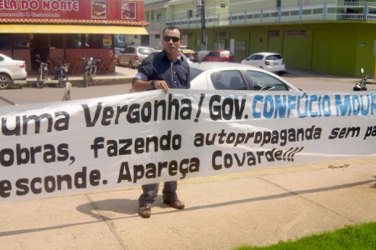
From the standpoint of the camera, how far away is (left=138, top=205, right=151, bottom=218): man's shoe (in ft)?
16.2

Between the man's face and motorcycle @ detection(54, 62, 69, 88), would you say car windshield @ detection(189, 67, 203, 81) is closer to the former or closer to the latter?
the man's face

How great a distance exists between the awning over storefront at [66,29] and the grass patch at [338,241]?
69.5 feet

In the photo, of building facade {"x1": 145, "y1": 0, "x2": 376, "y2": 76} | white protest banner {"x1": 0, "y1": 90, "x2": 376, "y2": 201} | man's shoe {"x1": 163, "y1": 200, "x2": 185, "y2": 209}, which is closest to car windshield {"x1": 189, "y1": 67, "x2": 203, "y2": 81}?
white protest banner {"x1": 0, "y1": 90, "x2": 376, "y2": 201}

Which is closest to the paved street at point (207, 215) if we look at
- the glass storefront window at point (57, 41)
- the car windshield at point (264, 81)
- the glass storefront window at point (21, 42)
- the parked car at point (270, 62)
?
the car windshield at point (264, 81)

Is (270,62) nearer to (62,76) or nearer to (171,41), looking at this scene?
(62,76)

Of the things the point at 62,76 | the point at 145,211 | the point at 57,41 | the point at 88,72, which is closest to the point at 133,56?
the point at 57,41

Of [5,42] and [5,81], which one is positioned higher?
[5,42]

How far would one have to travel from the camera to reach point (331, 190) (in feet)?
19.8

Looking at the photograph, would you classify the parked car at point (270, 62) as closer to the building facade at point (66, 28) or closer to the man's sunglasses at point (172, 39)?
the building facade at point (66, 28)

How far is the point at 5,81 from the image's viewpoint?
2025cm

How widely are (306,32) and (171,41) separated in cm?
3185

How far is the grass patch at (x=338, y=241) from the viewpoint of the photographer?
4332 mm

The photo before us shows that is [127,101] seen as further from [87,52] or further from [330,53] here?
[330,53]

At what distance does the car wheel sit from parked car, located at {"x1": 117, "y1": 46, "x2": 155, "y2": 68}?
12269mm
